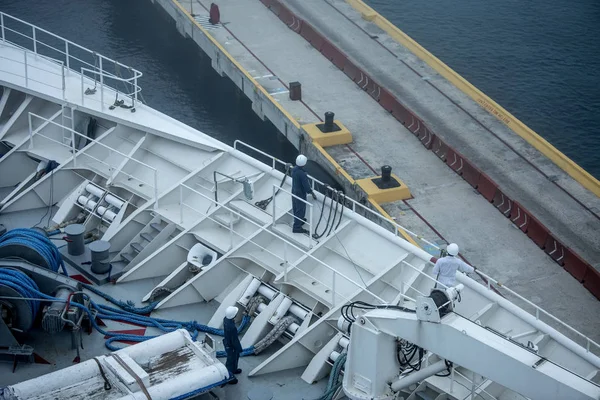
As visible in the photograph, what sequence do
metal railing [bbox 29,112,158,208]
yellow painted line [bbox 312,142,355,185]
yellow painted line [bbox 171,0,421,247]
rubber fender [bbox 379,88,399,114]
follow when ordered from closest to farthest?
1. metal railing [bbox 29,112,158,208]
2. yellow painted line [bbox 171,0,421,247]
3. yellow painted line [bbox 312,142,355,185]
4. rubber fender [bbox 379,88,399,114]

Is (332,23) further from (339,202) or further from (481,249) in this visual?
(339,202)

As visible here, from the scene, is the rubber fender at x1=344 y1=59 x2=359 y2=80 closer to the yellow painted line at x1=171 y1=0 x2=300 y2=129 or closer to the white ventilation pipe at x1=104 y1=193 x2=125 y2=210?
the yellow painted line at x1=171 y1=0 x2=300 y2=129

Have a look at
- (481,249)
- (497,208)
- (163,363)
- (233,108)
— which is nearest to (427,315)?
(163,363)

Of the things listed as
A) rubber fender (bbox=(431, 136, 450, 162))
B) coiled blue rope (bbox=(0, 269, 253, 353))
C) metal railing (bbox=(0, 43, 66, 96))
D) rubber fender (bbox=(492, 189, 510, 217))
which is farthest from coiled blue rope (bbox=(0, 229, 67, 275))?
rubber fender (bbox=(431, 136, 450, 162))

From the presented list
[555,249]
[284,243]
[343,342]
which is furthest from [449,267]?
[555,249]

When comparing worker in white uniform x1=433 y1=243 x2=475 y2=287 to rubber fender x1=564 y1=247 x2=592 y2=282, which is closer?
worker in white uniform x1=433 y1=243 x2=475 y2=287

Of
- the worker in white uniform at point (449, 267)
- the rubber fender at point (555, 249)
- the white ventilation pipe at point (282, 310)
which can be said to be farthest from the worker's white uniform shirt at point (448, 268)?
the rubber fender at point (555, 249)
